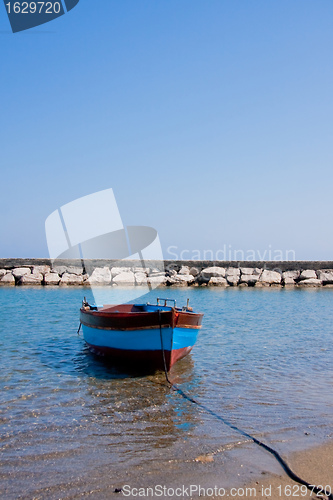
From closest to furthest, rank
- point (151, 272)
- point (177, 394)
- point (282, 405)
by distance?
point (282, 405) → point (177, 394) → point (151, 272)

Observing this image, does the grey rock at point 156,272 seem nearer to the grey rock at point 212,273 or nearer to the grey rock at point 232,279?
the grey rock at point 212,273

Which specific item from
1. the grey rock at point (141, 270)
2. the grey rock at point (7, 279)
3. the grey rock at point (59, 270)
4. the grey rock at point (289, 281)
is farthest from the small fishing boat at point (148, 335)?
the grey rock at point (289, 281)

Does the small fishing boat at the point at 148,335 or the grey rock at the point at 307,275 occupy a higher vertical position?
the small fishing boat at the point at 148,335

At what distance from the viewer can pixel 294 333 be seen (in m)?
15.3

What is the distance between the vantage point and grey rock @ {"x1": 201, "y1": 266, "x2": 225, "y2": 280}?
3431 centimetres

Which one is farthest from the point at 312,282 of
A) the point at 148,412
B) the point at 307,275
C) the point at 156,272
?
the point at 148,412

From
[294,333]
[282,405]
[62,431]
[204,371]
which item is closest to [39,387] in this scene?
[62,431]

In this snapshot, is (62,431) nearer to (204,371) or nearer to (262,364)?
(204,371)

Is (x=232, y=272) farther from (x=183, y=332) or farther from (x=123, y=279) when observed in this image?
(x=183, y=332)

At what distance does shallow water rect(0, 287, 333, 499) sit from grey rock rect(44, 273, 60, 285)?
64.2 feet

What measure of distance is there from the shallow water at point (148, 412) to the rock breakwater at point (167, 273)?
19.1 meters

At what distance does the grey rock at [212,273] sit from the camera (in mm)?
34312

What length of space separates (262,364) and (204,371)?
5.58 feet

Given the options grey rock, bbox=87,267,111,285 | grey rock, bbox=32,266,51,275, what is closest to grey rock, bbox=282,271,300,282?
grey rock, bbox=87,267,111,285
